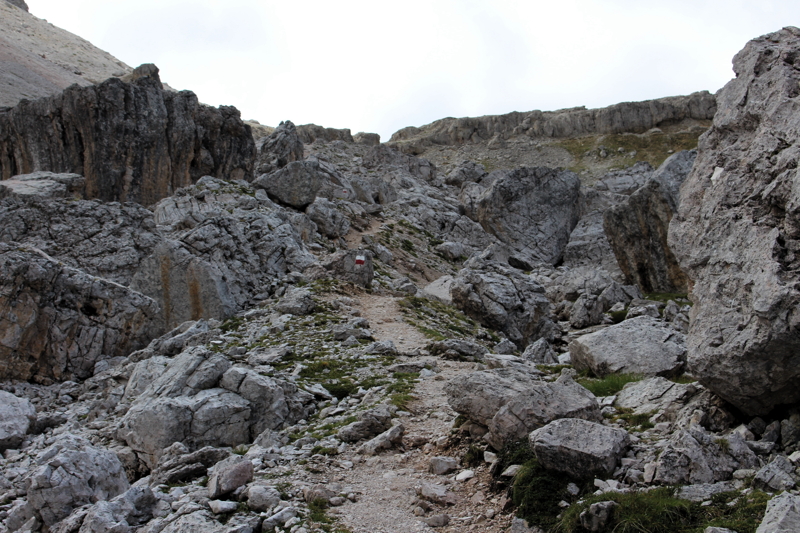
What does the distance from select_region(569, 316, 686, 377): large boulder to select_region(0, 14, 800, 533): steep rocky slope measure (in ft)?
0.18

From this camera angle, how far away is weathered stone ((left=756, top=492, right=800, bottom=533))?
5.28 m

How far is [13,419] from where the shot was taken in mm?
15094

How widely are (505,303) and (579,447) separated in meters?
20.1

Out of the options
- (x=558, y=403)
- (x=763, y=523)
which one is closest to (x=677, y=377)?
(x=558, y=403)

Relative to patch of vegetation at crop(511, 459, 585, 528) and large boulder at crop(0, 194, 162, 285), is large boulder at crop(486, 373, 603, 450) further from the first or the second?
large boulder at crop(0, 194, 162, 285)

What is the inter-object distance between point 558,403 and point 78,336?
1828 cm

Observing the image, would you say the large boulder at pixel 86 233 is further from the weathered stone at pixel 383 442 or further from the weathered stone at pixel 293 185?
the weathered stone at pixel 383 442

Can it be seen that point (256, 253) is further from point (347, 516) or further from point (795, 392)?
point (795, 392)

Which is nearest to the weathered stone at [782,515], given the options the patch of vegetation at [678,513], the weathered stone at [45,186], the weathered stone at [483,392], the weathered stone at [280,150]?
the patch of vegetation at [678,513]

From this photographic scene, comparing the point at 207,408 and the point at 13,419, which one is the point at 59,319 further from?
the point at 207,408

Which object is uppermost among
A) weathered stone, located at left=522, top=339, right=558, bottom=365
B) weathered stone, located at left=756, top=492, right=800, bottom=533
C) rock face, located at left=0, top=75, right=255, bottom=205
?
rock face, located at left=0, top=75, right=255, bottom=205

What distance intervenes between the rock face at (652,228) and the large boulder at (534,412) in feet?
90.3

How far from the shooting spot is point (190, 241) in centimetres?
2503

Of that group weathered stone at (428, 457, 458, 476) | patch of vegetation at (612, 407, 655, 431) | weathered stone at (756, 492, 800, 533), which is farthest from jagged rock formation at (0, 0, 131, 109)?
weathered stone at (756, 492, 800, 533)
